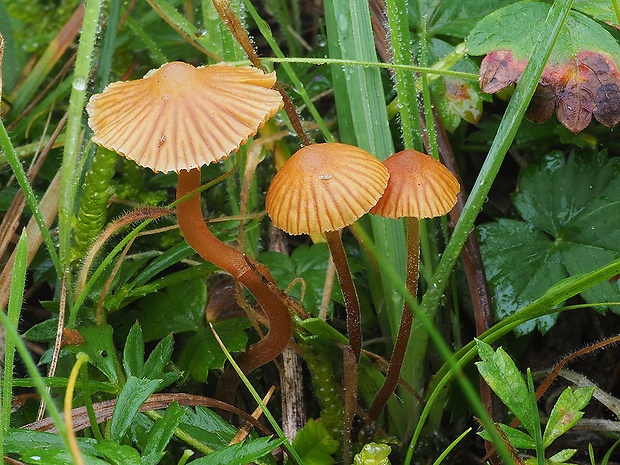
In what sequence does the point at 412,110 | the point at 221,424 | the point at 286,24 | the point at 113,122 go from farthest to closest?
the point at 286,24, the point at 412,110, the point at 221,424, the point at 113,122

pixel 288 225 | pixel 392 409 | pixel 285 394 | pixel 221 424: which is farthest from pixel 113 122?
pixel 392 409

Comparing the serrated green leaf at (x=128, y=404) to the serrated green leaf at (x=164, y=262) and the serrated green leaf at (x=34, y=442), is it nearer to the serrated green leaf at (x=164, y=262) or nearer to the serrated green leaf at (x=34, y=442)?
the serrated green leaf at (x=34, y=442)

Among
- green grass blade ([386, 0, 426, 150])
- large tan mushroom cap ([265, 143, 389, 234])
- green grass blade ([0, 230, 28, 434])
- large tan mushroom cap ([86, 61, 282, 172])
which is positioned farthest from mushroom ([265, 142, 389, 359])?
green grass blade ([0, 230, 28, 434])

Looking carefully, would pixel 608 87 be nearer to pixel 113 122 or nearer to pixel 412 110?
pixel 412 110

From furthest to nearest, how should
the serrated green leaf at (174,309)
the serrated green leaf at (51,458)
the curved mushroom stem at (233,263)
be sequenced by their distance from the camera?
the serrated green leaf at (174,309)
the curved mushroom stem at (233,263)
the serrated green leaf at (51,458)

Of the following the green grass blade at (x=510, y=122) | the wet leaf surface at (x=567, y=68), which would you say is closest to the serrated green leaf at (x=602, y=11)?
the wet leaf surface at (x=567, y=68)

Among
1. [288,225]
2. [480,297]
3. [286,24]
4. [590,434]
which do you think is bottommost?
[590,434]

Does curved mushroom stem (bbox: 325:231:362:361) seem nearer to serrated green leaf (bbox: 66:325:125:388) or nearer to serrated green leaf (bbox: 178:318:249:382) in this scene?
serrated green leaf (bbox: 178:318:249:382)
